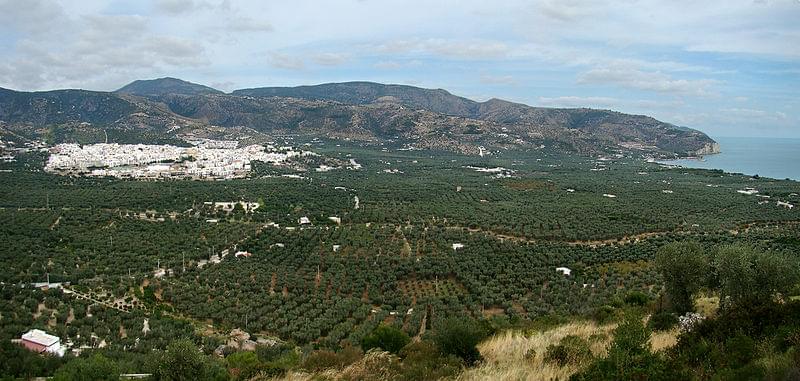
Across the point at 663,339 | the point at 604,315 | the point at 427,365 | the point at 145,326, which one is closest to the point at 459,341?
the point at 427,365

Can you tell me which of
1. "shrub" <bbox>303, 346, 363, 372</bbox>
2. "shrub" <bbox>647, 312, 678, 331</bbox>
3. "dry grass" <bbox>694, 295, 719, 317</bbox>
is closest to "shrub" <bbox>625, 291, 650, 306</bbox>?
"dry grass" <bbox>694, 295, 719, 317</bbox>

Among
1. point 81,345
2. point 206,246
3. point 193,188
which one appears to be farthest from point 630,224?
point 193,188

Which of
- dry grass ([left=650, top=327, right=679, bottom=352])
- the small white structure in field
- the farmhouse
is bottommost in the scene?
the small white structure in field

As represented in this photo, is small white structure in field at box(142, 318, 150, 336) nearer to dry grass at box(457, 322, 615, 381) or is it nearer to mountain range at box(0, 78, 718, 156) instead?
dry grass at box(457, 322, 615, 381)

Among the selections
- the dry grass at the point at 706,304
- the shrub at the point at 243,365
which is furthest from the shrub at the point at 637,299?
the shrub at the point at 243,365

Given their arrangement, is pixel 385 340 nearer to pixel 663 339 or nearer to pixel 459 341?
pixel 459 341

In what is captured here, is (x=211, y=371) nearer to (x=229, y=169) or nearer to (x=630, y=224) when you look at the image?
(x=630, y=224)
